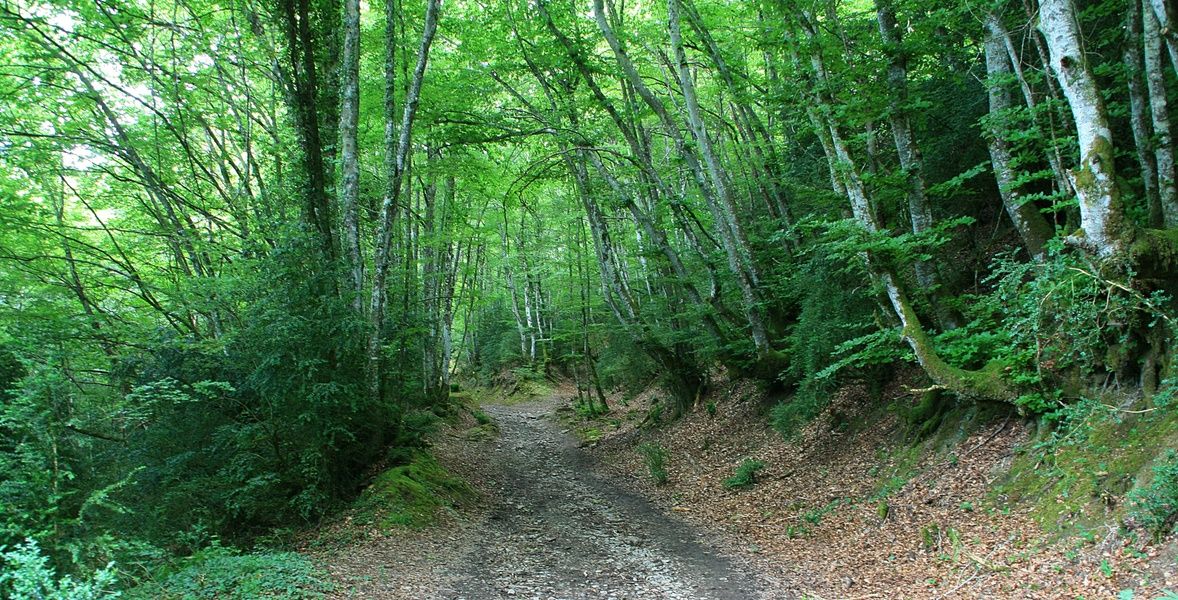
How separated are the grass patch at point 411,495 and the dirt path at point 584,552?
2.52 ft

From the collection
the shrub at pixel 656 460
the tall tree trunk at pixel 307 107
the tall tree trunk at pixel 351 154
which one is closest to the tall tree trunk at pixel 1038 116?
the shrub at pixel 656 460

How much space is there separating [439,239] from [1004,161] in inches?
468

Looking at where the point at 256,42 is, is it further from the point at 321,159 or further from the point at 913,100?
the point at 913,100

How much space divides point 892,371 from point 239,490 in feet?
32.4

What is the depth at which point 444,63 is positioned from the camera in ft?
49.3

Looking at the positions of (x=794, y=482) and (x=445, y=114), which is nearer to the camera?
(x=794, y=482)

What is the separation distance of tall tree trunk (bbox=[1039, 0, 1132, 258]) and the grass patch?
8.31 m

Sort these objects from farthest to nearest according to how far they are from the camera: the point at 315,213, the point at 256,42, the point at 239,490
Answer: the point at 256,42 < the point at 315,213 < the point at 239,490

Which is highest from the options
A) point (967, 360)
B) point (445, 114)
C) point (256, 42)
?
point (256, 42)

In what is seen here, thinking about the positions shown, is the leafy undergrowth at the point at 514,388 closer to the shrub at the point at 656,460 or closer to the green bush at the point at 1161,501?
the shrub at the point at 656,460

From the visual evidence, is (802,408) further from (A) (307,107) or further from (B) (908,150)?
(A) (307,107)

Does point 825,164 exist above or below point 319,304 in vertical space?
above

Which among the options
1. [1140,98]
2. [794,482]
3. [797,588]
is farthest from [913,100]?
[797,588]

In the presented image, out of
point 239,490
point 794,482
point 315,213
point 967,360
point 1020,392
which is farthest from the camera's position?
point 315,213
